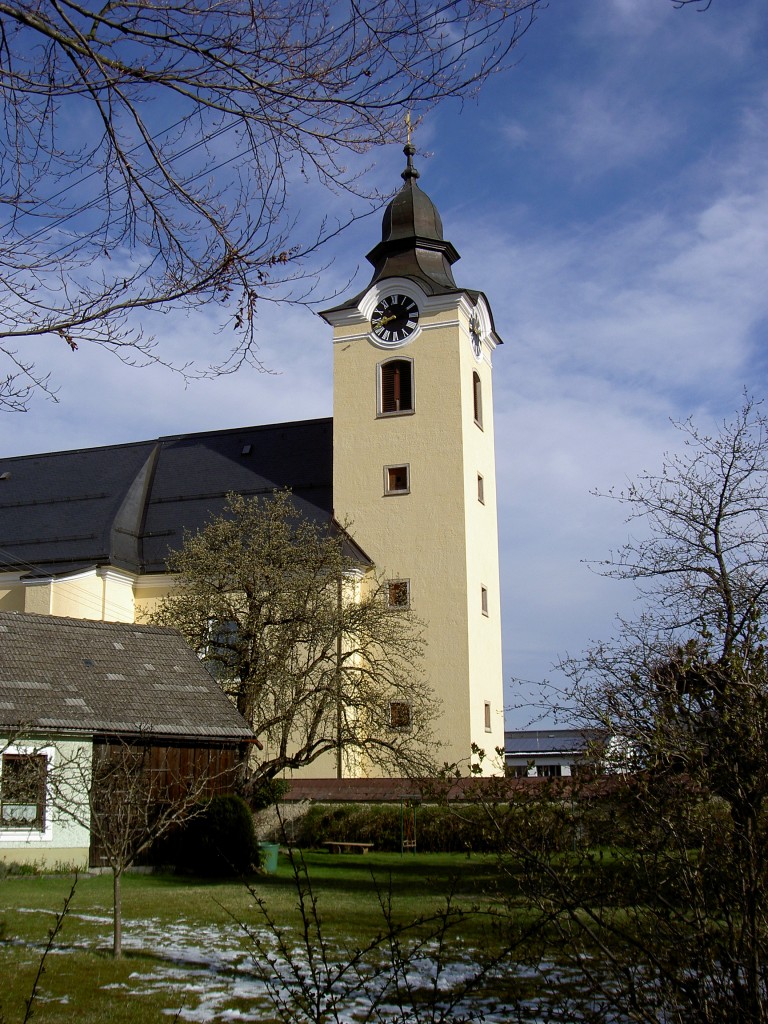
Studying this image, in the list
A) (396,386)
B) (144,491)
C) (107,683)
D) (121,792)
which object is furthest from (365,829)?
(144,491)

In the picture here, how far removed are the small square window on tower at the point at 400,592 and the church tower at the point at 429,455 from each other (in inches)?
1.3

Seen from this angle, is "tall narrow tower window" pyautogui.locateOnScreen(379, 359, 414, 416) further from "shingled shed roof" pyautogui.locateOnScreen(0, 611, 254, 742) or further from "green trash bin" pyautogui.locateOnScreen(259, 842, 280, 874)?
"green trash bin" pyautogui.locateOnScreen(259, 842, 280, 874)

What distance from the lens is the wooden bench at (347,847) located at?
22.4 metres

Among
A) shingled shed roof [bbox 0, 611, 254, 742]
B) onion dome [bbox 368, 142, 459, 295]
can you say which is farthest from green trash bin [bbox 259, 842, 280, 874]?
onion dome [bbox 368, 142, 459, 295]

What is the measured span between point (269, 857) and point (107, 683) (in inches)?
162

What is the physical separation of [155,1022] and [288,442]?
29.3 m

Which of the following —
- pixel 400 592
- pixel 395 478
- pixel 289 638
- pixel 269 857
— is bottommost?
pixel 269 857

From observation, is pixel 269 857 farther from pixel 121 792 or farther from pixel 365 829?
pixel 121 792

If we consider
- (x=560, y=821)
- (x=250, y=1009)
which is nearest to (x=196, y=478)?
(x=250, y=1009)

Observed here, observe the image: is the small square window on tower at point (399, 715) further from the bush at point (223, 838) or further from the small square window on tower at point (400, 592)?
the bush at point (223, 838)

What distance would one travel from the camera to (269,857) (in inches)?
711

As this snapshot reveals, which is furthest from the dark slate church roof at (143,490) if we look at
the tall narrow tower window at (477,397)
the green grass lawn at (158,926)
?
the green grass lawn at (158,926)

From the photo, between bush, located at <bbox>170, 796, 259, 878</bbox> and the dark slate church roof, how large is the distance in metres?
14.8

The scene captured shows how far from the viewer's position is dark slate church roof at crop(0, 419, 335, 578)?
32938 mm
